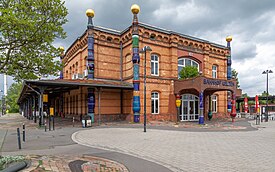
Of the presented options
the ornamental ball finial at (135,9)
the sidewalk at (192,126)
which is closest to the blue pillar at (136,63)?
the ornamental ball finial at (135,9)

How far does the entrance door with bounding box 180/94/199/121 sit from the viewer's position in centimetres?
2472

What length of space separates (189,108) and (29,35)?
846 inches

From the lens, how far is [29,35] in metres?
6.74

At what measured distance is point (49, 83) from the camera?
16750 mm

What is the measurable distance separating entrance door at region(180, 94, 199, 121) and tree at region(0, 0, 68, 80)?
61.9 feet

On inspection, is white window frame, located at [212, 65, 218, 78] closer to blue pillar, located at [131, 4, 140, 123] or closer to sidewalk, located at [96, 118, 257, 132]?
sidewalk, located at [96, 118, 257, 132]

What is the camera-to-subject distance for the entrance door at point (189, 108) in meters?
24.7

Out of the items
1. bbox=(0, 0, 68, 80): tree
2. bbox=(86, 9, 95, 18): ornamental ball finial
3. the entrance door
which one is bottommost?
the entrance door

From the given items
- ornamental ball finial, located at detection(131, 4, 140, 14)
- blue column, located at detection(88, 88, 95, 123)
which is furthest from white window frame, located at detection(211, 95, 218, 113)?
blue column, located at detection(88, 88, 95, 123)

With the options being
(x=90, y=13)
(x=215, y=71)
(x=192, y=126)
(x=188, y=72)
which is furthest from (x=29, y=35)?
(x=215, y=71)

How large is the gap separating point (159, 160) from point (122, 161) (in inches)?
49.6

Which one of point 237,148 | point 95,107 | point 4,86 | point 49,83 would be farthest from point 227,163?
point 4,86

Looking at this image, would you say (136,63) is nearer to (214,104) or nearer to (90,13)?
(90,13)

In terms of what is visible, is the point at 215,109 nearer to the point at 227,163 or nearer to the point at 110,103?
the point at 110,103
